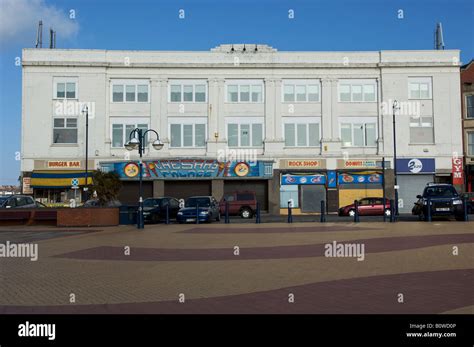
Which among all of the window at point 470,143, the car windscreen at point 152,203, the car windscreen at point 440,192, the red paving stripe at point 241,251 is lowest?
the red paving stripe at point 241,251

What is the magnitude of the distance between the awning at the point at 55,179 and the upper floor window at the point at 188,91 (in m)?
9.99

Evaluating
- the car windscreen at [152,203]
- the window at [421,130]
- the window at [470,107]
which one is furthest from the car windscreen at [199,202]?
the window at [470,107]

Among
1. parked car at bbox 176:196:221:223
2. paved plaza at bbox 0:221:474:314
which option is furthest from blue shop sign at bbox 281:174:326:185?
paved plaza at bbox 0:221:474:314

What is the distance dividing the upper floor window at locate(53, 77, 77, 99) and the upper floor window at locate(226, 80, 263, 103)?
12.9 m

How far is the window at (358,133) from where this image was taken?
4325 centimetres

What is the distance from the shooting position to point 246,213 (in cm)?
3531

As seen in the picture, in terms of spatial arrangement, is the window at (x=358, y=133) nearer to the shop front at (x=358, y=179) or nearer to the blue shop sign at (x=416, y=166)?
the shop front at (x=358, y=179)

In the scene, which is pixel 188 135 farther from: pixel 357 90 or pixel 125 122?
pixel 357 90

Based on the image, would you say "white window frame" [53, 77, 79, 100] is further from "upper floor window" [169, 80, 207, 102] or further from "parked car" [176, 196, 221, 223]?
"parked car" [176, 196, 221, 223]

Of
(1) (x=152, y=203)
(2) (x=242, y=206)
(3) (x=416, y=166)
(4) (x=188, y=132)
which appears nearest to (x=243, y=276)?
(1) (x=152, y=203)

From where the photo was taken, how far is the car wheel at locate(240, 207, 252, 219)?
116 ft
